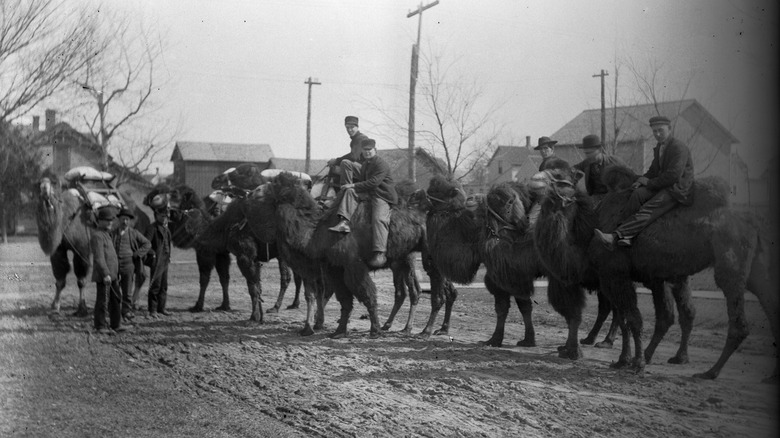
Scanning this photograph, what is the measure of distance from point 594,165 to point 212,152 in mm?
24586

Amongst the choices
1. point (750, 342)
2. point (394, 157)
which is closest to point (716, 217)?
point (750, 342)

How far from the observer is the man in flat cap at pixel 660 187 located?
7.41 m

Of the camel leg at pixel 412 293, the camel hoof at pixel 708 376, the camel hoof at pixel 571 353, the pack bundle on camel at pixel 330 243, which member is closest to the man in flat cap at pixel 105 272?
the pack bundle on camel at pixel 330 243

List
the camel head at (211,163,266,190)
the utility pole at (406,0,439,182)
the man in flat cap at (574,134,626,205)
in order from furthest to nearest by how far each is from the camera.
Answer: the utility pole at (406,0,439,182) < the camel head at (211,163,266,190) < the man in flat cap at (574,134,626,205)

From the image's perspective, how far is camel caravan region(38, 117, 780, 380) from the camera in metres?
7.36

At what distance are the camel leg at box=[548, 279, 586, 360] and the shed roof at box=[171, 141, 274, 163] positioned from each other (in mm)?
20301

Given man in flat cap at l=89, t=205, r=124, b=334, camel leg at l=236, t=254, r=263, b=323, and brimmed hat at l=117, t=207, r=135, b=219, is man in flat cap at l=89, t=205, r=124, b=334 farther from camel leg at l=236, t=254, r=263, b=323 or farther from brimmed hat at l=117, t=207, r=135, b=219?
camel leg at l=236, t=254, r=263, b=323

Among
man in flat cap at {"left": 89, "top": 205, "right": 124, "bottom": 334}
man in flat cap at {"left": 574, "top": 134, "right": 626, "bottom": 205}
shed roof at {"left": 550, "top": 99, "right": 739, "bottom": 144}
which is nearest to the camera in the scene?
man in flat cap at {"left": 574, "top": 134, "right": 626, "bottom": 205}

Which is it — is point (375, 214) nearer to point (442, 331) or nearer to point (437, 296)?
point (437, 296)

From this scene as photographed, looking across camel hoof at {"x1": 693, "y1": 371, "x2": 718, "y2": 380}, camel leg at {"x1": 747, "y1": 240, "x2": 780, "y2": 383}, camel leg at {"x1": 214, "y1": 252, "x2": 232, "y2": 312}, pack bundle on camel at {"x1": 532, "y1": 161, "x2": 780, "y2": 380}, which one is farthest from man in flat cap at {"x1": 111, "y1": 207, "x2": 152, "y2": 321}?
camel leg at {"x1": 747, "y1": 240, "x2": 780, "y2": 383}

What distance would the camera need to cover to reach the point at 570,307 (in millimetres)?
8570

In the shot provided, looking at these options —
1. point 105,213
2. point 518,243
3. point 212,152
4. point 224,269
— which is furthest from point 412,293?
point 212,152

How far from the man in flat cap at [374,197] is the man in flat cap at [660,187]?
134 inches

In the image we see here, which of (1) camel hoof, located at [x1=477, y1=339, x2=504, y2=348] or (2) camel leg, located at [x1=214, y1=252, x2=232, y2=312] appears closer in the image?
(1) camel hoof, located at [x1=477, y1=339, x2=504, y2=348]
